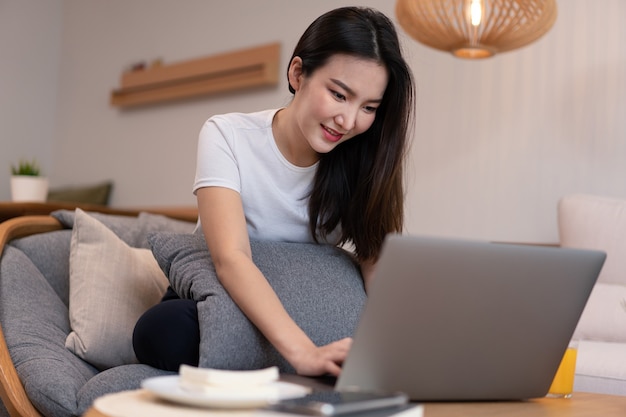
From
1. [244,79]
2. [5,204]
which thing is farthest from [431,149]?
[5,204]

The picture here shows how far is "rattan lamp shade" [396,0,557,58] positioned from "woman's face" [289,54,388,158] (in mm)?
1179

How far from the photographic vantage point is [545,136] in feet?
9.70

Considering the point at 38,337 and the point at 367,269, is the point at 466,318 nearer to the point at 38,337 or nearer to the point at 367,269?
the point at 367,269

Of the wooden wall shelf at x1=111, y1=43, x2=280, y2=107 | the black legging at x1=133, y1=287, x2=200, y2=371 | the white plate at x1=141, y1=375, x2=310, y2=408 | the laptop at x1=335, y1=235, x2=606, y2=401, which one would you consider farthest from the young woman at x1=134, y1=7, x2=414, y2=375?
the wooden wall shelf at x1=111, y1=43, x2=280, y2=107

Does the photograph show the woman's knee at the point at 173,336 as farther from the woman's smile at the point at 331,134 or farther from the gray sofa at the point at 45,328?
the woman's smile at the point at 331,134

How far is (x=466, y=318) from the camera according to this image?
993 mm

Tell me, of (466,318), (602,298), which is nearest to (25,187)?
(602,298)

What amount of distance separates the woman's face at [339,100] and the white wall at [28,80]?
4.08 meters

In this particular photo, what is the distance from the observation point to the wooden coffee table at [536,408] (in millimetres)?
1006

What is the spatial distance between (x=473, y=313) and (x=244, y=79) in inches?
126

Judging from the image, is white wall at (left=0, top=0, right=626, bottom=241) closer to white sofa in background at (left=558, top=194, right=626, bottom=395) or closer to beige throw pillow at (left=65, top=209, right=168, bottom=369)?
white sofa in background at (left=558, top=194, right=626, bottom=395)

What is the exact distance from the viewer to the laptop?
0.90 m

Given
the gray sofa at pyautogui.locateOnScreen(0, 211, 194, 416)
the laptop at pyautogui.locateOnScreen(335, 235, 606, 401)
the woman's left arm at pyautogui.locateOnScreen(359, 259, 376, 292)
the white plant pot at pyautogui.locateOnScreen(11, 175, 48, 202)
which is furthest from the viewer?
the white plant pot at pyautogui.locateOnScreen(11, 175, 48, 202)

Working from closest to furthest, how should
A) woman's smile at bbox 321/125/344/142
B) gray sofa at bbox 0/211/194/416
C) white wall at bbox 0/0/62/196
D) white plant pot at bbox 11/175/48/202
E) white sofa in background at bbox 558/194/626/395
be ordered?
1. gray sofa at bbox 0/211/194/416
2. woman's smile at bbox 321/125/344/142
3. white sofa in background at bbox 558/194/626/395
4. white plant pot at bbox 11/175/48/202
5. white wall at bbox 0/0/62/196
